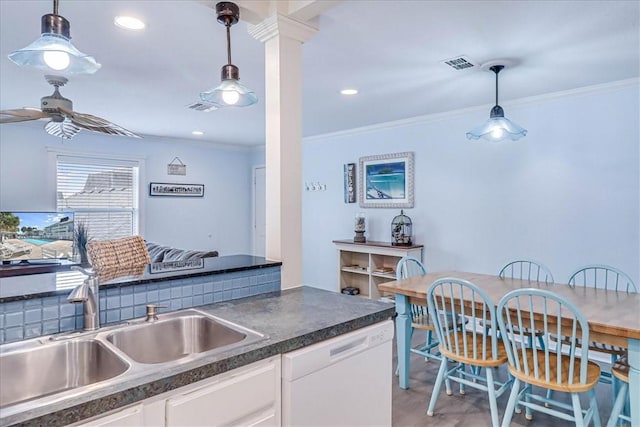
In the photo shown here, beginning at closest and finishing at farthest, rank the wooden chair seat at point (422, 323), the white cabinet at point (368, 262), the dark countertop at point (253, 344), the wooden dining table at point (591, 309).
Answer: the dark countertop at point (253, 344) < the wooden dining table at point (591, 309) < the wooden chair seat at point (422, 323) < the white cabinet at point (368, 262)

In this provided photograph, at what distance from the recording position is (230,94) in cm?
186

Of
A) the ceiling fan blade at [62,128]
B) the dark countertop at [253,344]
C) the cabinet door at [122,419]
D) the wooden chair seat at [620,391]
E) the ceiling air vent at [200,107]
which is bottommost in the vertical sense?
the wooden chair seat at [620,391]

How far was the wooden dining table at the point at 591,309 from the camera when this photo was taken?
1922mm

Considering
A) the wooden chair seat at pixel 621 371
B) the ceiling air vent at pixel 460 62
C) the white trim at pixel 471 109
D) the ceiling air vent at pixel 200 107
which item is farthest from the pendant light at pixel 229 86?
the white trim at pixel 471 109

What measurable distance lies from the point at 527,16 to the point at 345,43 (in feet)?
3.33

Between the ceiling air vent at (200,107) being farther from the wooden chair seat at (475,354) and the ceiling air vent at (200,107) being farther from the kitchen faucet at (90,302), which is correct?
the wooden chair seat at (475,354)

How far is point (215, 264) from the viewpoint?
6.61ft

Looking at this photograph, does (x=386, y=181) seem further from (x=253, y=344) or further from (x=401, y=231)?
(x=253, y=344)

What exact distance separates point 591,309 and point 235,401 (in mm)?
2051

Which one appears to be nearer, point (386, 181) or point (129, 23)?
point (129, 23)

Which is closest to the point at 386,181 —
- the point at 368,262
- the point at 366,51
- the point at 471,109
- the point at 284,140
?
the point at 368,262

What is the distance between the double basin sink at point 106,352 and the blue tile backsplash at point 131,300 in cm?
7

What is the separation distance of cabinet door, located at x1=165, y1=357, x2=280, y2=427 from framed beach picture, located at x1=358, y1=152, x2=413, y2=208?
368cm

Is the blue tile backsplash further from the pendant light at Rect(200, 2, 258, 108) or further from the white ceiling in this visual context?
the white ceiling
